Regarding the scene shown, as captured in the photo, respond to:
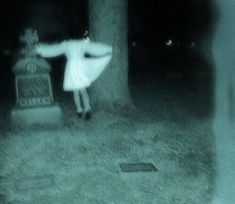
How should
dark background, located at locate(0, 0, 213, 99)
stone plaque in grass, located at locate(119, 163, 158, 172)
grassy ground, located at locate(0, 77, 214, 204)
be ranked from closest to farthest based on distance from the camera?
grassy ground, located at locate(0, 77, 214, 204)
stone plaque in grass, located at locate(119, 163, 158, 172)
dark background, located at locate(0, 0, 213, 99)

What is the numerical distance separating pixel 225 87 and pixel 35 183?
332 centimetres

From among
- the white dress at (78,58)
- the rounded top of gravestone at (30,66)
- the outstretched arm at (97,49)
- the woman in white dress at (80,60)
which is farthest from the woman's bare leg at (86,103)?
the rounded top of gravestone at (30,66)

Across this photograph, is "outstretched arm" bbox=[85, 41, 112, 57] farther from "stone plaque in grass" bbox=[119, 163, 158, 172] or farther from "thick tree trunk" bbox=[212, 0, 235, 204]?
"stone plaque in grass" bbox=[119, 163, 158, 172]

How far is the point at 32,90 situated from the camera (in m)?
8.09

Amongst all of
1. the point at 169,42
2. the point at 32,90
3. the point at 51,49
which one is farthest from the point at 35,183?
the point at 169,42

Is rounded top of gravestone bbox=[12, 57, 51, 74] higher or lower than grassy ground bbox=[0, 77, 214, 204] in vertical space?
higher

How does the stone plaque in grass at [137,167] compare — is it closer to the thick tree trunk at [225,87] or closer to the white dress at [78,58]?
the thick tree trunk at [225,87]

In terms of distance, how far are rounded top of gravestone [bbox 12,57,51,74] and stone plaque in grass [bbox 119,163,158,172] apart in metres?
2.95

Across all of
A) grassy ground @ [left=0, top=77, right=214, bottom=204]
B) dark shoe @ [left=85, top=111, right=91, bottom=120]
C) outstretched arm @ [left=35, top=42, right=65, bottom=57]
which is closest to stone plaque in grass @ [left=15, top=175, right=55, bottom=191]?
grassy ground @ [left=0, top=77, right=214, bottom=204]

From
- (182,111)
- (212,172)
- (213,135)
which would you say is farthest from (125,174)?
(182,111)

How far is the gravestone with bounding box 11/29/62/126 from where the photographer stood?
801 cm

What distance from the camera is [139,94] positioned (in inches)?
449

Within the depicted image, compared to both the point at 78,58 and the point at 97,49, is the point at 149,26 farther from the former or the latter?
the point at 78,58

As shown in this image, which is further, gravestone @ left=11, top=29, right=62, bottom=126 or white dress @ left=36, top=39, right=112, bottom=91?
white dress @ left=36, top=39, right=112, bottom=91
